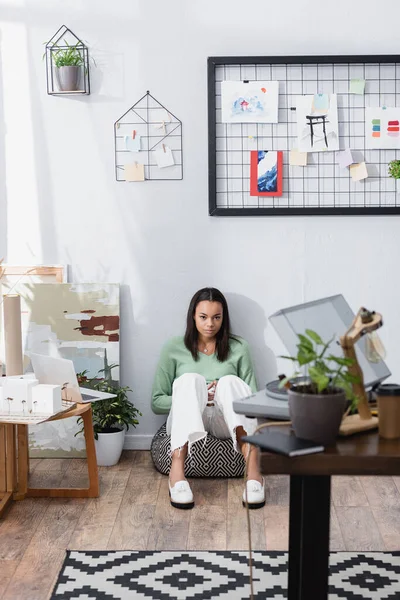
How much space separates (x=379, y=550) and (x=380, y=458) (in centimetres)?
131

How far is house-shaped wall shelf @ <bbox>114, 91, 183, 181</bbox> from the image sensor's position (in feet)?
13.4

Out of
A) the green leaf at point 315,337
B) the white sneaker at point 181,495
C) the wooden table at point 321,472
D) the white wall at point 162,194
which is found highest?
the white wall at point 162,194

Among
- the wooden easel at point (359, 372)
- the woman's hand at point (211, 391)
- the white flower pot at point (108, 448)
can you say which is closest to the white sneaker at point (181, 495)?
the woman's hand at point (211, 391)

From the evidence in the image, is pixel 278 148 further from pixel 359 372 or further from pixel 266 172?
pixel 359 372

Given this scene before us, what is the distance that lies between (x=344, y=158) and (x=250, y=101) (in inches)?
20.3

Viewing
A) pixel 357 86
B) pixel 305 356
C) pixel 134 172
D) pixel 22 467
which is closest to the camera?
pixel 305 356

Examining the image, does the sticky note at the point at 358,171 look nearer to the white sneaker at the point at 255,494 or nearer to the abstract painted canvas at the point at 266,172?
the abstract painted canvas at the point at 266,172

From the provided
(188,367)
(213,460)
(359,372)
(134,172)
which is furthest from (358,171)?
(359,372)

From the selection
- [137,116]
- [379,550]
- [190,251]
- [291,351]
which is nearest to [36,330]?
[190,251]

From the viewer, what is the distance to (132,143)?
13.4 ft

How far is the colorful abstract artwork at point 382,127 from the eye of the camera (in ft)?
13.2

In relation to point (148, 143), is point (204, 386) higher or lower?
lower

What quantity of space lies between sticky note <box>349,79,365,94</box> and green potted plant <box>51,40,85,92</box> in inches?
49.5

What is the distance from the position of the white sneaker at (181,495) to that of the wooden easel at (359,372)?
1.53m
